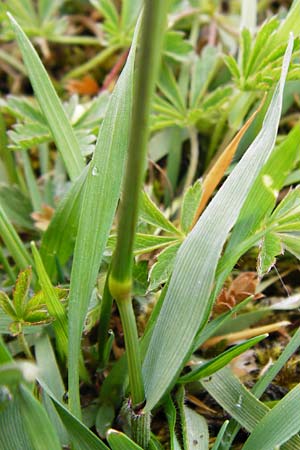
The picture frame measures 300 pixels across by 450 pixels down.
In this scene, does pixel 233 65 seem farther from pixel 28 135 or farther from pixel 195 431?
pixel 195 431

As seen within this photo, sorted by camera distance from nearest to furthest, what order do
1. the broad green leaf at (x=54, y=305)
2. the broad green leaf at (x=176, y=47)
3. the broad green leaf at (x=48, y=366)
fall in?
Answer: the broad green leaf at (x=54, y=305), the broad green leaf at (x=48, y=366), the broad green leaf at (x=176, y=47)

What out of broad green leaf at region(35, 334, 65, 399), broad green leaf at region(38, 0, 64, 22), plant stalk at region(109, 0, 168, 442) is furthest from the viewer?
broad green leaf at region(38, 0, 64, 22)

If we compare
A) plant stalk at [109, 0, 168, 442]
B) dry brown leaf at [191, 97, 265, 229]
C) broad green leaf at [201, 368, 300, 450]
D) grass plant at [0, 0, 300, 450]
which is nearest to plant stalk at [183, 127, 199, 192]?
grass plant at [0, 0, 300, 450]

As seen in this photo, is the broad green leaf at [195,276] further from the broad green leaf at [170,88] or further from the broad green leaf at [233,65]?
the broad green leaf at [170,88]

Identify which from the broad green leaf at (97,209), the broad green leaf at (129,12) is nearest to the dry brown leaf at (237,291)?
the broad green leaf at (97,209)

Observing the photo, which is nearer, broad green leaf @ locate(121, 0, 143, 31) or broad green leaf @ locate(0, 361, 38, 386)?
broad green leaf @ locate(0, 361, 38, 386)

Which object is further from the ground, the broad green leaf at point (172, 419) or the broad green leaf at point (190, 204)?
the broad green leaf at point (190, 204)

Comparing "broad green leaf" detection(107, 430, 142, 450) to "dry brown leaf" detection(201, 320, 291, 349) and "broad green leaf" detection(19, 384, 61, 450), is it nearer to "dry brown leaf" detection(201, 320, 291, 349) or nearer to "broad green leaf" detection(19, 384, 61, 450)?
"broad green leaf" detection(19, 384, 61, 450)

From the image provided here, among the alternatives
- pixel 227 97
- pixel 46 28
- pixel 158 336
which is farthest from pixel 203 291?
pixel 46 28
